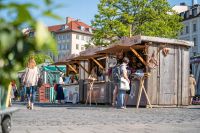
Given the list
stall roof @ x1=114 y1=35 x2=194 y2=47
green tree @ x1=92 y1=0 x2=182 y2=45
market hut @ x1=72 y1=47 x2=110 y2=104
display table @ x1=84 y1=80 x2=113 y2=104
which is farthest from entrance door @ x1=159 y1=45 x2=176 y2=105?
green tree @ x1=92 y1=0 x2=182 y2=45

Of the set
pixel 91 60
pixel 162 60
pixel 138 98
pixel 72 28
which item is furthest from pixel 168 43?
pixel 72 28

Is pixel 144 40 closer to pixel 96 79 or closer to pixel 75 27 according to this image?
pixel 96 79

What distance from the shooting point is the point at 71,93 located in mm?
25734

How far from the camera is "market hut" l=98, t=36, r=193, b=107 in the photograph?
1747cm

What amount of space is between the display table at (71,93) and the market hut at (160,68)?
20.6ft

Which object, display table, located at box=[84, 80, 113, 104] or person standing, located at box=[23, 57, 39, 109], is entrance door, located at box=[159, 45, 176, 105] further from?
person standing, located at box=[23, 57, 39, 109]

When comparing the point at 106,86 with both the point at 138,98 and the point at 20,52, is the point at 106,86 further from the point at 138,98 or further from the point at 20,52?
the point at 20,52

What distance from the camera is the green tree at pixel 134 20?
4794 centimetres

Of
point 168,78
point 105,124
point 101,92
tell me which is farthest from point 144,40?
point 105,124

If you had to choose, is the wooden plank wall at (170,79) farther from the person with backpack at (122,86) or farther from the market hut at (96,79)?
the market hut at (96,79)

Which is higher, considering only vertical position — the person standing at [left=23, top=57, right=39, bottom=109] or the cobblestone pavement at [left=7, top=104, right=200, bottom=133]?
the person standing at [left=23, top=57, right=39, bottom=109]

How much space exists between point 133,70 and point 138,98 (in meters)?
2.40

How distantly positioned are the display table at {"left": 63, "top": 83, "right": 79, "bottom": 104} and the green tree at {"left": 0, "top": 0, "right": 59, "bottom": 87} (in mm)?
23091

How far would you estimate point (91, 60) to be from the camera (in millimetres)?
23812
